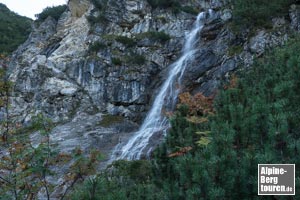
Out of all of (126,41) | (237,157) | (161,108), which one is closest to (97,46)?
(126,41)

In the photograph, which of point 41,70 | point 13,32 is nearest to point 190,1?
point 41,70

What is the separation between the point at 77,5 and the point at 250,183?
2902 centimetres

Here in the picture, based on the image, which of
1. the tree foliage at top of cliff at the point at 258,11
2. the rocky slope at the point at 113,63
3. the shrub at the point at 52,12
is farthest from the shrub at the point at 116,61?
the shrub at the point at 52,12

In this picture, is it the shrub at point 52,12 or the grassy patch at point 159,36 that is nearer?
the grassy patch at point 159,36

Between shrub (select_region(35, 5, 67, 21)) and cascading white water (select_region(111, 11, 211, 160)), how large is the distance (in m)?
14.7

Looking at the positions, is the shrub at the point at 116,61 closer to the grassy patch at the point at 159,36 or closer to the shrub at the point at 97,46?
the shrub at the point at 97,46

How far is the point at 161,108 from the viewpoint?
17.7 m

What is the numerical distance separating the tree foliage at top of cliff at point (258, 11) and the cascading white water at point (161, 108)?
357cm

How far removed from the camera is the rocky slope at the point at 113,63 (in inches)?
669

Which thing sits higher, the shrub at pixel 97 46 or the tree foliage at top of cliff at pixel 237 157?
the shrub at pixel 97 46

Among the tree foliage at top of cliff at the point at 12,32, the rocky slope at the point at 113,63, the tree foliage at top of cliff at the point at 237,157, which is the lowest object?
the tree foliage at top of cliff at the point at 237,157

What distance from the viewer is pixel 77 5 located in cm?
2961

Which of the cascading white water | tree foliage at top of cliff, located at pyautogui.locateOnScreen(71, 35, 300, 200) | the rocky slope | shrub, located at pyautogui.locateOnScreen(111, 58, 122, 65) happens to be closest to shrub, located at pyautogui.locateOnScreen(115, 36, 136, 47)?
the rocky slope

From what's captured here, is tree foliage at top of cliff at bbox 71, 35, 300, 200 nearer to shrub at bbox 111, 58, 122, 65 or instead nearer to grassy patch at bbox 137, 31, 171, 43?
shrub at bbox 111, 58, 122, 65
